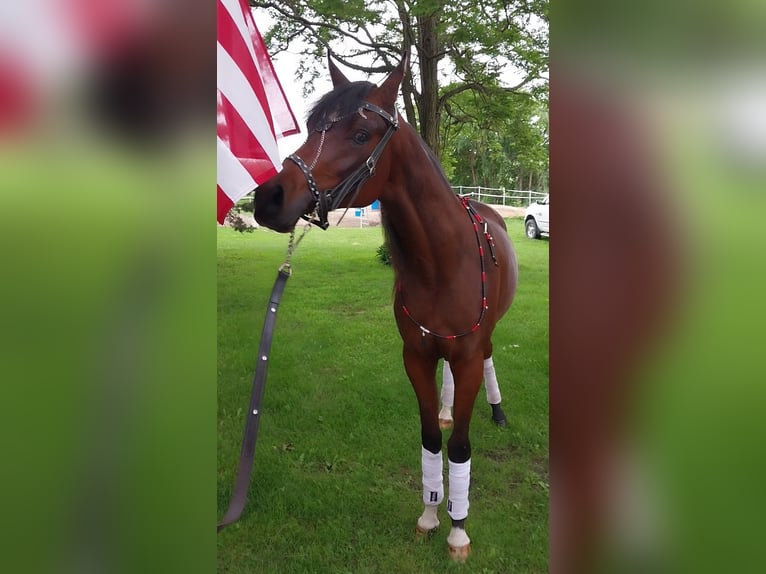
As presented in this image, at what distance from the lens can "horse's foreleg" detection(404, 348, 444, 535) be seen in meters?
2.73

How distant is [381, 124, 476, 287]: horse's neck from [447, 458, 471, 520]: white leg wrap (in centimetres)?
107

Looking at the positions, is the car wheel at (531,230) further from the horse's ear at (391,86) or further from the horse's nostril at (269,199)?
the horse's nostril at (269,199)

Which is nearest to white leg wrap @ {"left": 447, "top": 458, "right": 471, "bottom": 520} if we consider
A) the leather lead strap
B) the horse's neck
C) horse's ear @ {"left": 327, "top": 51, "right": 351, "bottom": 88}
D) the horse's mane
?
the horse's neck

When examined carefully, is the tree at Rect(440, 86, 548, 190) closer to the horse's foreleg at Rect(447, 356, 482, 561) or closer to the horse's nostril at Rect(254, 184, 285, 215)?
the horse's foreleg at Rect(447, 356, 482, 561)

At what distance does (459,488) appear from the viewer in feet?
8.84

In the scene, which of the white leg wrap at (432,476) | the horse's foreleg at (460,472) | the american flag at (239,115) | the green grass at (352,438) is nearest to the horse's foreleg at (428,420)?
the white leg wrap at (432,476)

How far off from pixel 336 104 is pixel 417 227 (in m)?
0.70

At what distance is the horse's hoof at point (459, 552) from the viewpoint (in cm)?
267
